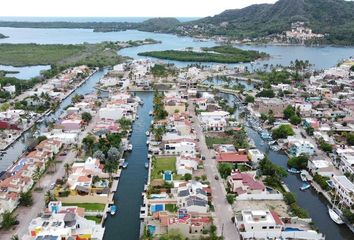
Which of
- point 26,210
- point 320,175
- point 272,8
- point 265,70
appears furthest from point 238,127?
point 272,8

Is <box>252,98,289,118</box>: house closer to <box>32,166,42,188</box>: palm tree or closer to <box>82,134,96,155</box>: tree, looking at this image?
<box>82,134,96,155</box>: tree

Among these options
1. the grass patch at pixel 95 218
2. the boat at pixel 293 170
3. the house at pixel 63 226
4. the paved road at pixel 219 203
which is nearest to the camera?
the house at pixel 63 226

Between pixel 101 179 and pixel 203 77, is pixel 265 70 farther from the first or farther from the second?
pixel 101 179

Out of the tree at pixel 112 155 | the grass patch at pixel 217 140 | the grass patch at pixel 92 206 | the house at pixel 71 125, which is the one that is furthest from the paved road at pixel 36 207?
the grass patch at pixel 217 140

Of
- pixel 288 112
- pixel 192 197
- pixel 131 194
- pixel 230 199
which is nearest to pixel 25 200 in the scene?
pixel 131 194

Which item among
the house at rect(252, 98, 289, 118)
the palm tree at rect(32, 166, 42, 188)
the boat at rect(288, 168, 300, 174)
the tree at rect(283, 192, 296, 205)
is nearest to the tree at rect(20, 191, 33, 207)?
the palm tree at rect(32, 166, 42, 188)

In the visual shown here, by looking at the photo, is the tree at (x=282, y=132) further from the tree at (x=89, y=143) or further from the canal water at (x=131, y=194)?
the tree at (x=89, y=143)
